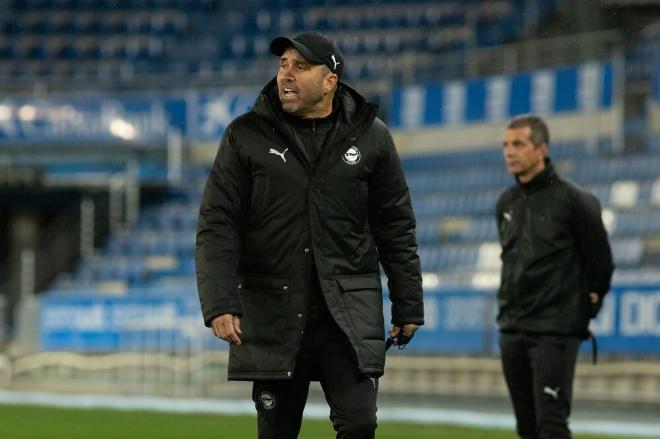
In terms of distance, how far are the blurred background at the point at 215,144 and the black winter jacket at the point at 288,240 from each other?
914 cm

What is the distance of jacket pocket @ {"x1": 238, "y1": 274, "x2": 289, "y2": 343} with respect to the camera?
17.8 feet

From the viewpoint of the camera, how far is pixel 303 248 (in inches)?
216

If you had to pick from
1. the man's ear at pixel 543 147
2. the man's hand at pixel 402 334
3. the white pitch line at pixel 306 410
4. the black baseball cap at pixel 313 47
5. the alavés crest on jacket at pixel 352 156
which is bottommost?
the white pitch line at pixel 306 410

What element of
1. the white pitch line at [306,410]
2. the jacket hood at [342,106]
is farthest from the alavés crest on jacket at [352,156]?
the white pitch line at [306,410]

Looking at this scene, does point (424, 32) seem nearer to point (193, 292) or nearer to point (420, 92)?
point (420, 92)

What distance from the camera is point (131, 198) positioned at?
93.4 ft

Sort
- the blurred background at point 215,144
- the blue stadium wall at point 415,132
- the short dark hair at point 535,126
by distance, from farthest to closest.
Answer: the blurred background at point 215,144 → the blue stadium wall at point 415,132 → the short dark hair at point 535,126

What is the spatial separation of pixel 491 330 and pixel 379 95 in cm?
1121

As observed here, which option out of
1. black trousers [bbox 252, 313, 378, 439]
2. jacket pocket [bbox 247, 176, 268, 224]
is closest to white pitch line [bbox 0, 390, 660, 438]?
black trousers [bbox 252, 313, 378, 439]

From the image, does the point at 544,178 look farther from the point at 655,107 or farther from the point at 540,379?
the point at 655,107

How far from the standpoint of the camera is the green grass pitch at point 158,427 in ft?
37.7

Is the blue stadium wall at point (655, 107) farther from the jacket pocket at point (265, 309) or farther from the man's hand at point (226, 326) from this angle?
the man's hand at point (226, 326)

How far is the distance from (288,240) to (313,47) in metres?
0.71

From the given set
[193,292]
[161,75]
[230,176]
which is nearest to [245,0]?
[161,75]
